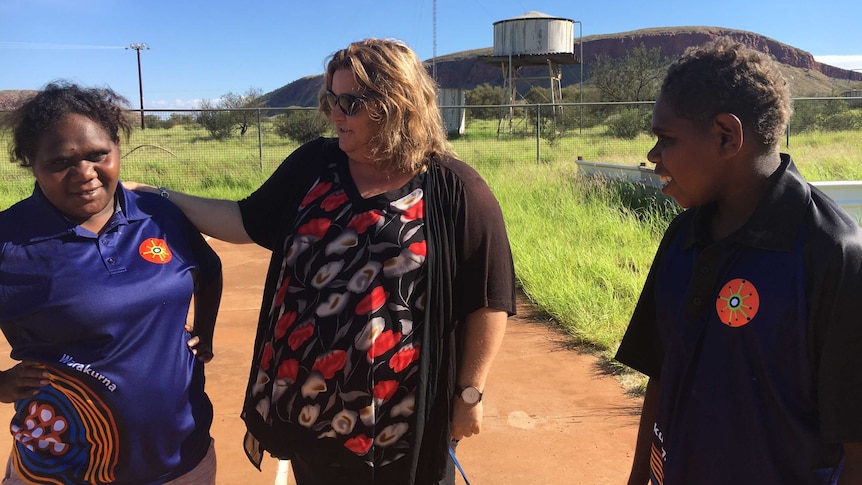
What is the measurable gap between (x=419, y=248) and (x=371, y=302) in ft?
0.68

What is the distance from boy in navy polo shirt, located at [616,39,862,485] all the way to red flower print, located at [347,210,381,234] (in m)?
0.79

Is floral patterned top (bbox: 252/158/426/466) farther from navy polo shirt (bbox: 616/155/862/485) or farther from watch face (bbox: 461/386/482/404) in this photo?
navy polo shirt (bbox: 616/155/862/485)


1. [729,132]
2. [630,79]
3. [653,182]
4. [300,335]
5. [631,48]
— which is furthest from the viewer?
[631,48]

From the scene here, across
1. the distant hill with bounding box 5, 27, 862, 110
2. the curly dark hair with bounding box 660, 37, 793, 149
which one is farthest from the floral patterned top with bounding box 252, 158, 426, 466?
the distant hill with bounding box 5, 27, 862, 110

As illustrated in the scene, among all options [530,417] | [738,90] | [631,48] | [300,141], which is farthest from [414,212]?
[631,48]

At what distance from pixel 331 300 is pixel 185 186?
44.4 feet

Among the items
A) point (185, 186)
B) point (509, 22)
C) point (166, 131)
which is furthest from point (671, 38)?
point (185, 186)

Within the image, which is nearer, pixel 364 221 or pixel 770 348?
pixel 770 348

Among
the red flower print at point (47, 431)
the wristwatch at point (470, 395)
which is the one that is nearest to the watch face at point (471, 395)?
the wristwatch at point (470, 395)

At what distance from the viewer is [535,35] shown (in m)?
35.4

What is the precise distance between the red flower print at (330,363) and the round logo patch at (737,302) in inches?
39.2

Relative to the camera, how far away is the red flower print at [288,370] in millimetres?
1898

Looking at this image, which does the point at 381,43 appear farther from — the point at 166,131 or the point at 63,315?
the point at 166,131

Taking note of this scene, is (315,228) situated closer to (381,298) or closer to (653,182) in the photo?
(381,298)
